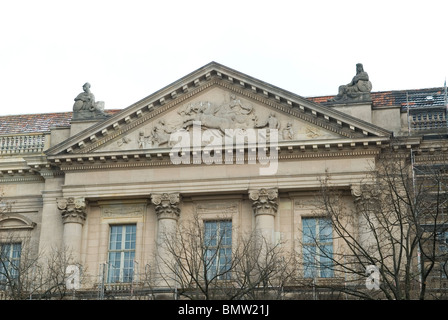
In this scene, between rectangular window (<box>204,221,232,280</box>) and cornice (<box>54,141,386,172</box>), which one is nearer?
rectangular window (<box>204,221,232,280</box>)

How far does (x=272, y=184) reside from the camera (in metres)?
36.4

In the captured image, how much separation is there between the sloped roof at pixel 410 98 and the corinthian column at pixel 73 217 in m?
12.7

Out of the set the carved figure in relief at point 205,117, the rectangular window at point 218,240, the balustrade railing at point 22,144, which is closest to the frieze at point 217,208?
the rectangular window at point 218,240

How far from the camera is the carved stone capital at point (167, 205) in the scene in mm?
36906

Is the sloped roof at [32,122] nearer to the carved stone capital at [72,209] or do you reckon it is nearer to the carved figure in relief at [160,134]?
the carved stone capital at [72,209]

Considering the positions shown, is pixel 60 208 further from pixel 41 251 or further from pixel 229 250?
pixel 229 250

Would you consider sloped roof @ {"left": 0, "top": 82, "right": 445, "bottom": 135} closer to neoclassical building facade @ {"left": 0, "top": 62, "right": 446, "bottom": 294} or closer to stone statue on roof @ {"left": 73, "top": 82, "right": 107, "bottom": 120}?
stone statue on roof @ {"left": 73, "top": 82, "right": 107, "bottom": 120}

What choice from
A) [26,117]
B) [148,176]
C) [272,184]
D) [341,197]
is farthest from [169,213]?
[26,117]

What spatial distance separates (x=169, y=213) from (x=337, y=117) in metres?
8.06

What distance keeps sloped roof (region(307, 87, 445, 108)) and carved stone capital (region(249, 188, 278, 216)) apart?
649cm

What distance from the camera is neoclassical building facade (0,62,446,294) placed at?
36.1m

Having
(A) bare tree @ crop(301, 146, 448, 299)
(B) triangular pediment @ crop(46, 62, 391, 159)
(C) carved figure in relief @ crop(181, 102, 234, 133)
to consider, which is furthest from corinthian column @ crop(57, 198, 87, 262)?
(A) bare tree @ crop(301, 146, 448, 299)

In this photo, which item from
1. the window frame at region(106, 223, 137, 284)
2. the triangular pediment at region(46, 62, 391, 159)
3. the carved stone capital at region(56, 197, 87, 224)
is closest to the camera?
the triangular pediment at region(46, 62, 391, 159)

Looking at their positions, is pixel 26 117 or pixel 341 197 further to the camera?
pixel 26 117
